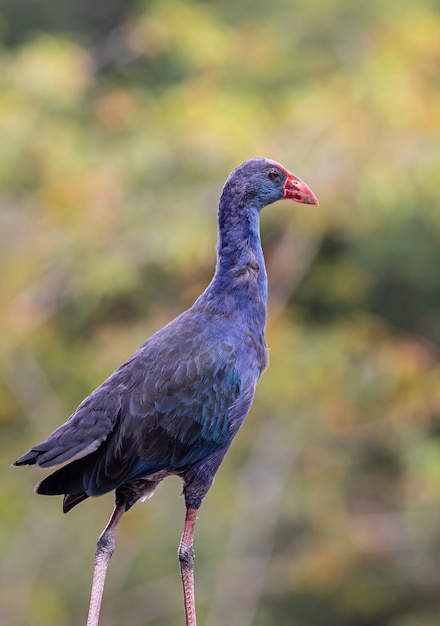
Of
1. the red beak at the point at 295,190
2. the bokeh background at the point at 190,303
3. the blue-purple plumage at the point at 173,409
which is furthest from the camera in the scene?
the bokeh background at the point at 190,303

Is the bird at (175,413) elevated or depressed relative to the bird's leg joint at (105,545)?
elevated

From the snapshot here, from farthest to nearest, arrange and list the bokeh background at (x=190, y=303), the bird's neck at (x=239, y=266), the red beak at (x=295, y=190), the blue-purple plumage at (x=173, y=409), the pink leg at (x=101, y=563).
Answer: the bokeh background at (x=190, y=303) < the red beak at (x=295, y=190) < the bird's neck at (x=239, y=266) < the pink leg at (x=101, y=563) < the blue-purple plumage at (x=173, y=409)

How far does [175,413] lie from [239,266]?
679 millimetres

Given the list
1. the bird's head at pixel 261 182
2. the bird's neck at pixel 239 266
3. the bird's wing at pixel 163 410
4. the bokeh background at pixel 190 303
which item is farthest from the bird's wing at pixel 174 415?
the bokeh background at pixel 190 303

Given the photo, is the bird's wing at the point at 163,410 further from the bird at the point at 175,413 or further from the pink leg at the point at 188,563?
the pink leg at the point at 188,563

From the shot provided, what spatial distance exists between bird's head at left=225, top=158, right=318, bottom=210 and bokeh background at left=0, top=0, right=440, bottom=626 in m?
4.39

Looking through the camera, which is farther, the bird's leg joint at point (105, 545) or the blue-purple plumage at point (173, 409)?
the bird's leg joint at point (105, 545)

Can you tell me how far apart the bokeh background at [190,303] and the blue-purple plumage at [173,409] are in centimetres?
464

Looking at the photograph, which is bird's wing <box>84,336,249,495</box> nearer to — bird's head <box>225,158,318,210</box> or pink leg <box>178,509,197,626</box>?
pink leg <box>178,509,197,626</box>

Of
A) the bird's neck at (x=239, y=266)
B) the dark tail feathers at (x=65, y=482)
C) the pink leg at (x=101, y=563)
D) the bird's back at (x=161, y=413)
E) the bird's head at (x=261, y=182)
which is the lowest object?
the pink leg at (x=101, y=563)

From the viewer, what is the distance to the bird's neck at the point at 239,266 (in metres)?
4.61

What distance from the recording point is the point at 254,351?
4566 mm

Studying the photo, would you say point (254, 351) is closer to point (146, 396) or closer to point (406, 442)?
point (146, 396)

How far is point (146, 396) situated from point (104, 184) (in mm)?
5755
